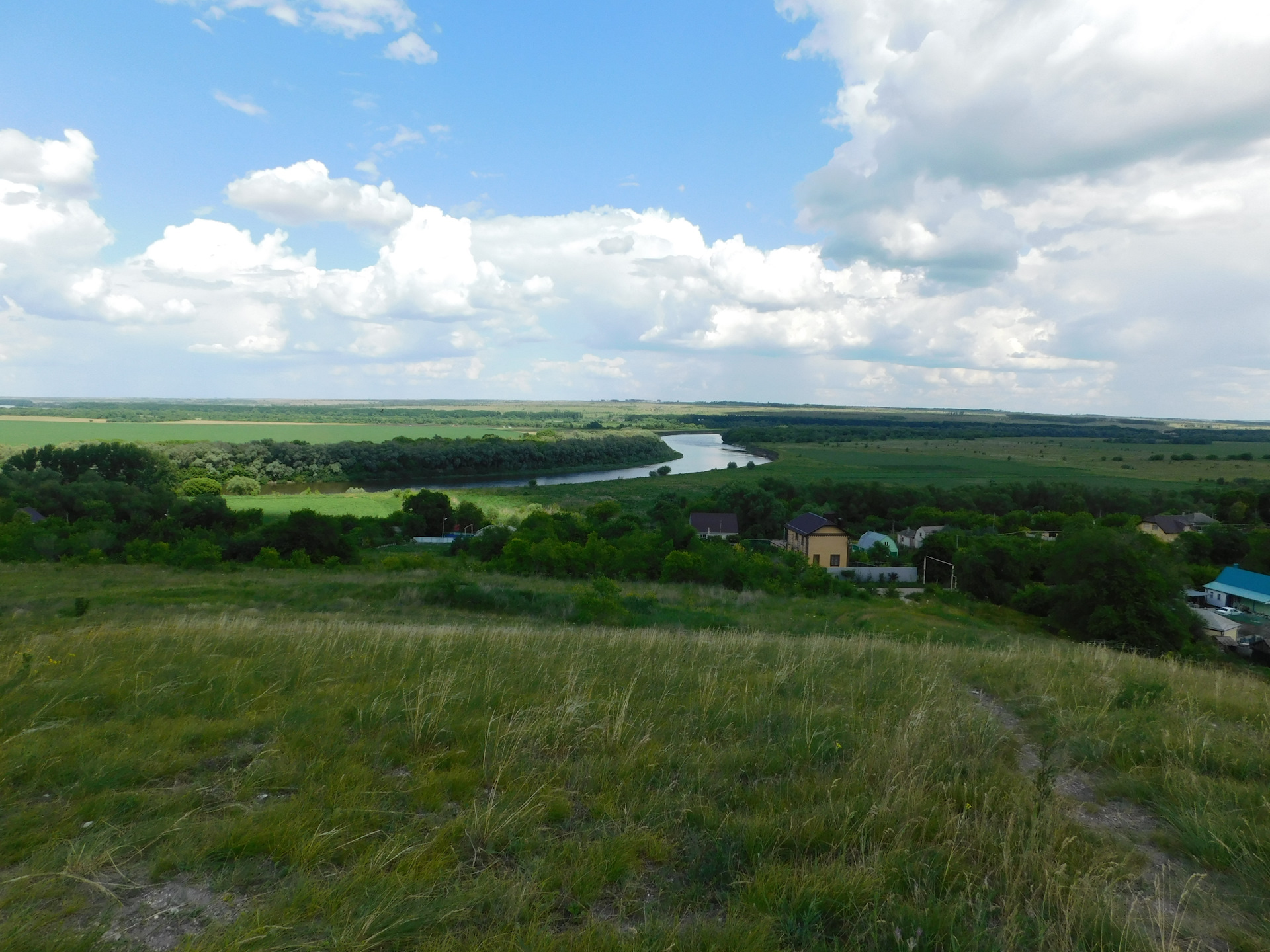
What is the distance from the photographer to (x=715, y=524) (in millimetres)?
59219

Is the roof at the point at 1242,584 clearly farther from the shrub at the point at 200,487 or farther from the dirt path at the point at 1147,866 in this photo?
the shrub at the point at 200,487

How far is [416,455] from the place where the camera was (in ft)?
355

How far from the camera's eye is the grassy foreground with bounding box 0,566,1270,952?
275 centimetres

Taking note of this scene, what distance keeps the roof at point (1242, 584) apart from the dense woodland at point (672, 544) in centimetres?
A: 264

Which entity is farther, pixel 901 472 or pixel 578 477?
pixel 578 477

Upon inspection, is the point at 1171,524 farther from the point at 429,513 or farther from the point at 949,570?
the point at 429,513

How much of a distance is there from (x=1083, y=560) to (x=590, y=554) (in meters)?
24.1

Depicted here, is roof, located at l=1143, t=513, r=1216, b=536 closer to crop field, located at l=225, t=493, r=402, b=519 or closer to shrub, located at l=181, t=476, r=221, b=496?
crop field, located at l=225, t=493, r=402, b=519

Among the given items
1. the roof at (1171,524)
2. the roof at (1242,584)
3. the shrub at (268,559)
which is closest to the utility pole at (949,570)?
the roof at (1242,584)

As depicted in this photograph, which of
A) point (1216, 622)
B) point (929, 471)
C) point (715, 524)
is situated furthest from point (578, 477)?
point (1216, 622)

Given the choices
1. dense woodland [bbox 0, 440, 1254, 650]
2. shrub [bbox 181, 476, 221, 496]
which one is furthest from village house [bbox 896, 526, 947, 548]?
shrub [bbox 181, 476, 221, 496]

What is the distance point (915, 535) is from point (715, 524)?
769 inches

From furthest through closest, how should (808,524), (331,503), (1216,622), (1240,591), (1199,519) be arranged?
(331,503), (1199,519), (808,524), (1240,591), (1216,622)

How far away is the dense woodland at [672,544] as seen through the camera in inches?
1200
